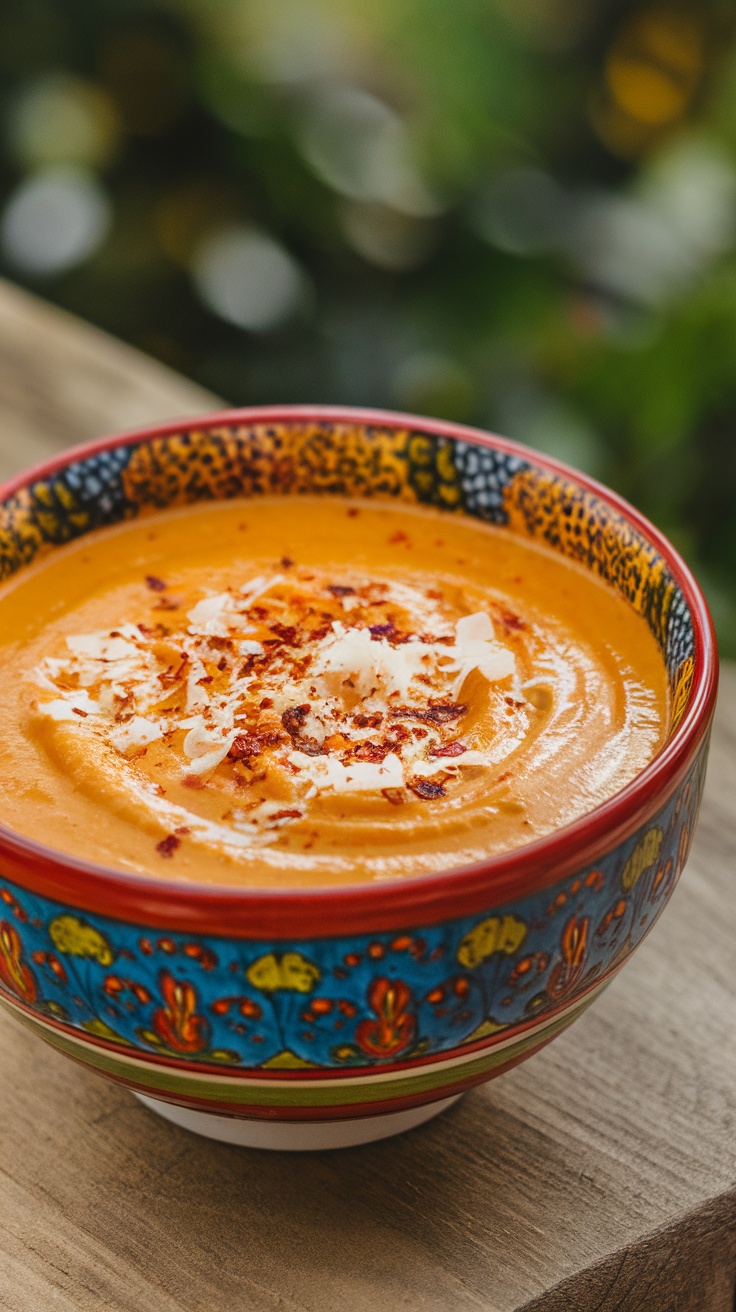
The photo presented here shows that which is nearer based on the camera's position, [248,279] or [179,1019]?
[179,1019]

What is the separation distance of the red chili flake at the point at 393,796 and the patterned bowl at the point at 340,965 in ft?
0.59

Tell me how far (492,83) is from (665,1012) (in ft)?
8.81

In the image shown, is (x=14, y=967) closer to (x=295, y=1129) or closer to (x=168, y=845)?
(x=168, y=845)

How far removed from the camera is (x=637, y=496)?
300 centimetres

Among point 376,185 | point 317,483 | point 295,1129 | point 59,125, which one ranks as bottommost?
point 59,125

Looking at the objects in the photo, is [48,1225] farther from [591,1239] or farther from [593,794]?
[593,794]

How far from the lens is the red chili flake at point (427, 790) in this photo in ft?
3.62

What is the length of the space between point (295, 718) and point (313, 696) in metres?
0.03

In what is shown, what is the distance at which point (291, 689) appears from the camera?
4.05 ft

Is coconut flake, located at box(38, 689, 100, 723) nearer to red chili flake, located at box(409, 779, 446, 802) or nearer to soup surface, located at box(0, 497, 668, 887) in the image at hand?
soup surface, located at box(0, 497, 668, 887)

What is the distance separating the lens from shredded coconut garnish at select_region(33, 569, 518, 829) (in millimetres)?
1135

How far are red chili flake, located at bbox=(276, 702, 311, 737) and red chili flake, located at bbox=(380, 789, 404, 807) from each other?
0.13 meters

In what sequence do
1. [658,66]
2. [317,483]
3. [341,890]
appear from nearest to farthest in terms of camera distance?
[341,890]
[317,483]
[658,66]

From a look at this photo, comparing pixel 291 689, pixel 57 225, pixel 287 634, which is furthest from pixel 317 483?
pixel 57 225
